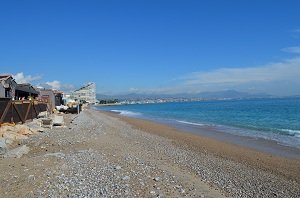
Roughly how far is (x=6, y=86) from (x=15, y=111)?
9686 millimetres

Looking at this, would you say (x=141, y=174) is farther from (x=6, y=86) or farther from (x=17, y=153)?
(x=6, y=86)

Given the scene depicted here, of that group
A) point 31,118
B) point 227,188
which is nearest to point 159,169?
point 227,188

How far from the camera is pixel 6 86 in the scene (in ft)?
98.3

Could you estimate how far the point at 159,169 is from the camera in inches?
427

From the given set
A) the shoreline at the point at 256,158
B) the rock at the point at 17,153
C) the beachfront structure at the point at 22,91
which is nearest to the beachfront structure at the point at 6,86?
the beachfront structure at the point at 22,91

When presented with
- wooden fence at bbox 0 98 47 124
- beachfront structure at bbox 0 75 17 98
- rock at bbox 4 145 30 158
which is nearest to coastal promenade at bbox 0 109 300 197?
rock at bbox 4 145 30 158

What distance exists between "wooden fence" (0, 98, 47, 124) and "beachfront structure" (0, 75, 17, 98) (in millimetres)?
3905

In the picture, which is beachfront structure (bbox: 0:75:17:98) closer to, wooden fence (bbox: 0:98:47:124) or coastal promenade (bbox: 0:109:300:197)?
wooden fence (bbox: 0:98:47:124)

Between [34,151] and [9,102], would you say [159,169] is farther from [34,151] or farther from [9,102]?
[9,102]

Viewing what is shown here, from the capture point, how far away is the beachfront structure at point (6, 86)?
95.9 feet

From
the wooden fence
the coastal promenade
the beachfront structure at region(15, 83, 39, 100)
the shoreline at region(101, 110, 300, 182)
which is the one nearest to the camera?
the coastal promenade

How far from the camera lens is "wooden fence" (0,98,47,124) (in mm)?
19344

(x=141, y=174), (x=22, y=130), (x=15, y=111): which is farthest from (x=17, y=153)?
(x=15, y=111)

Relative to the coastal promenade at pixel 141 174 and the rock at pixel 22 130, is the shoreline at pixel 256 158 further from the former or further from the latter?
the rock at pixel 22 130
